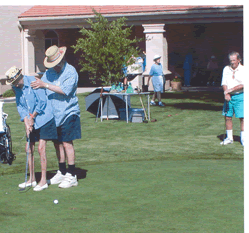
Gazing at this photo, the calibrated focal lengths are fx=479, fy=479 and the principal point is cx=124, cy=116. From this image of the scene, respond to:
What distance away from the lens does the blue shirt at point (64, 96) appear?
654cm

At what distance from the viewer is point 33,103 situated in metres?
6.57

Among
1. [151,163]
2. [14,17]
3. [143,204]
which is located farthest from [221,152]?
[14,17]

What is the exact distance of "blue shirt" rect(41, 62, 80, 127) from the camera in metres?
6.54

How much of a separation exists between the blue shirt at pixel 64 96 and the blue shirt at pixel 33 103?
3.9 inches

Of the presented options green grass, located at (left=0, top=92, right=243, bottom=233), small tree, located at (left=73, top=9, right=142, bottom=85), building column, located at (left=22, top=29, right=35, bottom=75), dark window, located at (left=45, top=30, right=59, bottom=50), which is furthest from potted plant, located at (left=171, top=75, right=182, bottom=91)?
green grass, located at (left=0, top=92, right=243, bottom=233)

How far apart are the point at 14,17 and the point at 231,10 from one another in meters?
11.0

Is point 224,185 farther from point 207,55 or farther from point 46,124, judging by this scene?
point 207,55

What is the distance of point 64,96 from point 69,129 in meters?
0.48

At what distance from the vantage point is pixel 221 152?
9305 millimetres

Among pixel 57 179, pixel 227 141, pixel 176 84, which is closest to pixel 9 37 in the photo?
pixel 176 84

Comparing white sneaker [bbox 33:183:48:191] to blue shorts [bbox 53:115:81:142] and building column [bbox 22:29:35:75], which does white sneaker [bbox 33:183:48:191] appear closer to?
blue shorts [bbox 53:115:81:142]

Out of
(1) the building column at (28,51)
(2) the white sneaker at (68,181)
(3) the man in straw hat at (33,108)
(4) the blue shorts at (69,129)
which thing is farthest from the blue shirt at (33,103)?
(1) the building column at (28,51)

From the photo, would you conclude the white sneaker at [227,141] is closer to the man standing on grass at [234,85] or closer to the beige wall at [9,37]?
the man standing on grass at [234,85]
